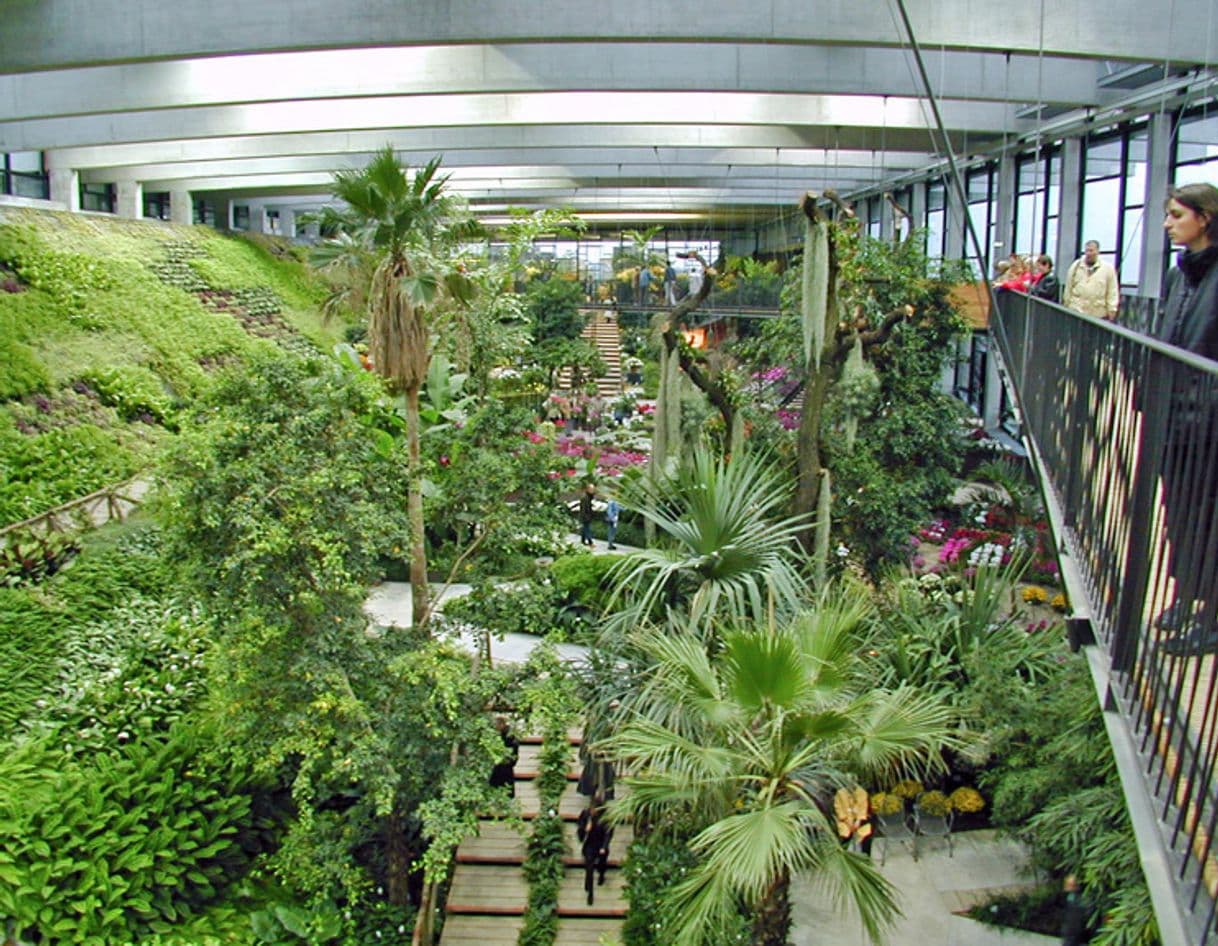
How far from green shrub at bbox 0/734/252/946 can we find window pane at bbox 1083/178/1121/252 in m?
13.7

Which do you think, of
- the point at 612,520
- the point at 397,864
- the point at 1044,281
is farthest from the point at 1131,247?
the point at 397,864

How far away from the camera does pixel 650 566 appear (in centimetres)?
831

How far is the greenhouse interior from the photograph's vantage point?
191 inches

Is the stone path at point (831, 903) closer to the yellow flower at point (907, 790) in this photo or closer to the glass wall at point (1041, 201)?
the yellow flower at point (907, 790)

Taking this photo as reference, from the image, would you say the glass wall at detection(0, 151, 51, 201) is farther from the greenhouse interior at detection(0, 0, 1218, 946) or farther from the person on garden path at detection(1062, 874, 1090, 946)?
the person on garden path at detection(1062, 874, 1090, 946)

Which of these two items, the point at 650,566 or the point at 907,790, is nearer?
the point at 650,566

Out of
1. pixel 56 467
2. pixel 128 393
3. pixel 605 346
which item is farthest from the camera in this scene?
pixel 605 346

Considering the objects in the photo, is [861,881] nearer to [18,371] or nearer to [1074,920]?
[1074,920]

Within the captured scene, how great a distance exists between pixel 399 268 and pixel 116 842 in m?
5.00

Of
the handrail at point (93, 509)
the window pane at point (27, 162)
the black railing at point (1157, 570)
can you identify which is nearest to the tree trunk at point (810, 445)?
the black railing at point (1157, 570)

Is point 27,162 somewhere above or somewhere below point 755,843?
above

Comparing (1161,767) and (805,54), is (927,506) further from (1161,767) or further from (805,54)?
(1161,767)

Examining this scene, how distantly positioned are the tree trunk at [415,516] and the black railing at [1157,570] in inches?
216

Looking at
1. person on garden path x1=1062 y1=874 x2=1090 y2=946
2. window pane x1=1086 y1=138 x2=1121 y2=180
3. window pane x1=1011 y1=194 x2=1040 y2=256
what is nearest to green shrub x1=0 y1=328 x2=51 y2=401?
person on garden path x1=1062 y1=874 x2=1090 y2=946
